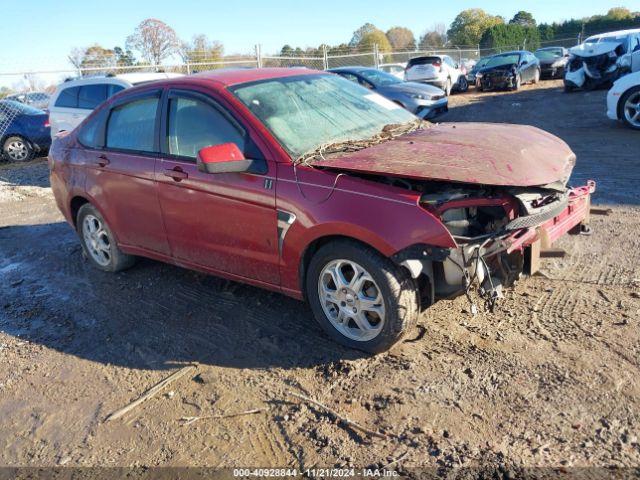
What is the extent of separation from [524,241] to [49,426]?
3048 mm

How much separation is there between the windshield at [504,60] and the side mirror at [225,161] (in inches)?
765

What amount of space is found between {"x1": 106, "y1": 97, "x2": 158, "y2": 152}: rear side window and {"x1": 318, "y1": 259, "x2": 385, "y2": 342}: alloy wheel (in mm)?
1957

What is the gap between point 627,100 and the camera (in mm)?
9992

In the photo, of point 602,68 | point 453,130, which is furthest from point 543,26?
point 453,130

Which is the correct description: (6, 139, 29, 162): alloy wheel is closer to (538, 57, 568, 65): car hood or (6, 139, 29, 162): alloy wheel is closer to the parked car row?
the parked car row

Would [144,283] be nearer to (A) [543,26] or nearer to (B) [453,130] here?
(B) [453,130]

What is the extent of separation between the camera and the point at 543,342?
3.48 meters

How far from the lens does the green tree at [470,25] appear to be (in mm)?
60375

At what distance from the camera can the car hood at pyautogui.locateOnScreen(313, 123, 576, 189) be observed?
3252mm

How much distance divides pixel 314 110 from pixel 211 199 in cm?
104

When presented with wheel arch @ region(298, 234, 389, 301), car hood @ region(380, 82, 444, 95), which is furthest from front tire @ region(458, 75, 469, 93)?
wheel arch @ region(298, 234, 389, 301)

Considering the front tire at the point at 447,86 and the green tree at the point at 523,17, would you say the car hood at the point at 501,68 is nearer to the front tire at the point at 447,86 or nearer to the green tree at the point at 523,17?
the front tire at the point at 447,86

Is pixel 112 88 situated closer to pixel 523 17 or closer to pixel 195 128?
pixel 195 128

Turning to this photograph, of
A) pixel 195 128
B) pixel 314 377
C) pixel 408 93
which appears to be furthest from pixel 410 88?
pixel 314 377
